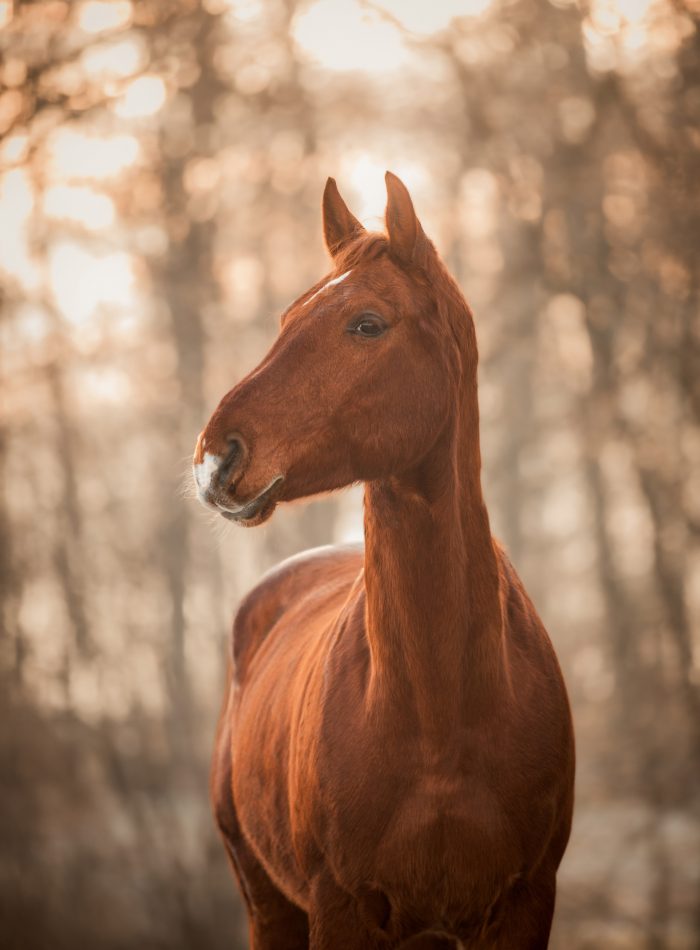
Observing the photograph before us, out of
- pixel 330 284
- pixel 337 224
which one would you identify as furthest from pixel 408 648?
pixel 337 224

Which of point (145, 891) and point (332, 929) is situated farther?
→ point (145, 891)

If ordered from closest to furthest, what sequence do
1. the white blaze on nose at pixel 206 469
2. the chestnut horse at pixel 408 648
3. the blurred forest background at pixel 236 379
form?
the white blaze on nose at pixel 206 469 < the chestnut horse at pixel 408 648 < the blurred forest background at pixel 236 379

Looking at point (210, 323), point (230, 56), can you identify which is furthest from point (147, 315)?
point (230, 56)

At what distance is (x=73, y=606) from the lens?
10.5m

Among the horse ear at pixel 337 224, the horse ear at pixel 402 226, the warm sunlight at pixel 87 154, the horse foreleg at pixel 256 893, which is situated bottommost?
the horse foreleg at pixel 256 893

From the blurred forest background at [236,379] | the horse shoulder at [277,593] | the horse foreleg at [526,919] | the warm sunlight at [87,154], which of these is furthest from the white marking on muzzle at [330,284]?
the warm sunlight at [87,154]

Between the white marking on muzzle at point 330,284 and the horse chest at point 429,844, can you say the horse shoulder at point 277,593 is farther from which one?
the white marking on muzzle at point 330,284

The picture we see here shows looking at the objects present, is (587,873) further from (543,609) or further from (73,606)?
(73,606)

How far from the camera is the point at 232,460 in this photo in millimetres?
2195

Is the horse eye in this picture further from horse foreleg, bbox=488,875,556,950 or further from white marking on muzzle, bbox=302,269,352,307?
horse foreleg, bbox=488,875,556,950

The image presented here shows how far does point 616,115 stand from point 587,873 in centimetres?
738

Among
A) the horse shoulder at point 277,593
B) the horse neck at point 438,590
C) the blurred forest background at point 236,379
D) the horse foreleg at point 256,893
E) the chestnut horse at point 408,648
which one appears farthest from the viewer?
the blurred forest background at point 236,379

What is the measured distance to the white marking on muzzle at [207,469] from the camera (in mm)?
2170

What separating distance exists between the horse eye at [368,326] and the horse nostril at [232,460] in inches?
16.6
